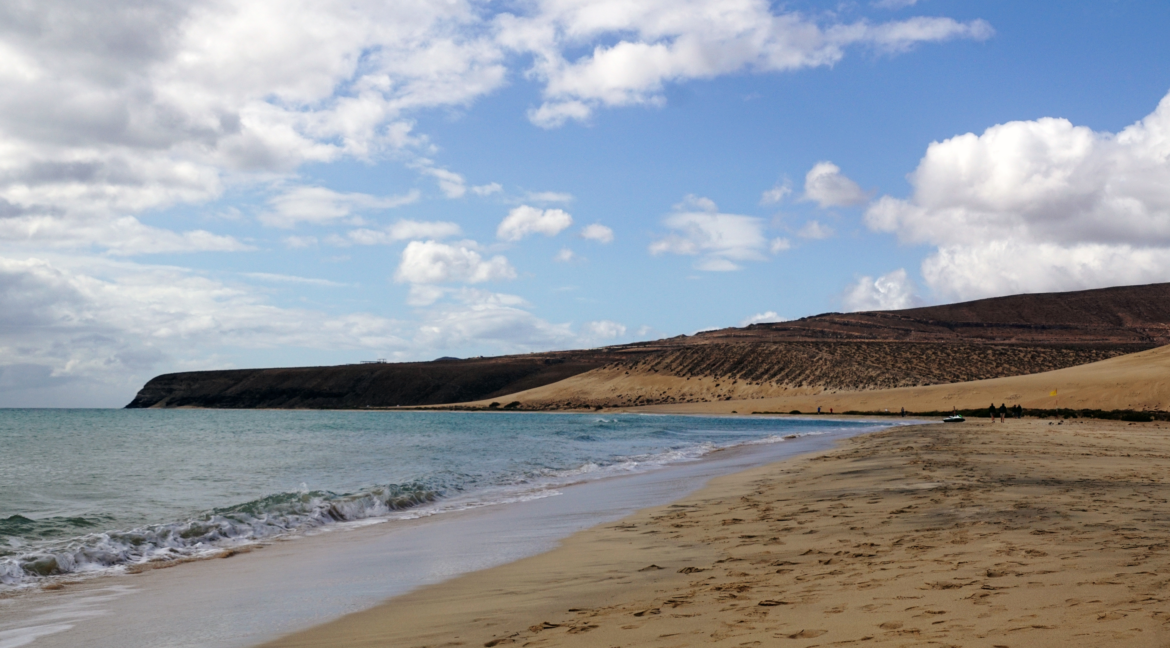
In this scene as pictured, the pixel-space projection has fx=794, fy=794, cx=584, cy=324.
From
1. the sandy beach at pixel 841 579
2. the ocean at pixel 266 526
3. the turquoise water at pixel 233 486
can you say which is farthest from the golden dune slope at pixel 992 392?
the sandy beach at pixel 841 579

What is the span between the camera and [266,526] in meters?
12.1

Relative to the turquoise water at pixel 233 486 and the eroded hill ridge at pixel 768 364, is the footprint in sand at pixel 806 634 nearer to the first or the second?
the turquoise water at pixel 233 486

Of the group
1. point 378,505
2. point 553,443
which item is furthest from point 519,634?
point 553,443

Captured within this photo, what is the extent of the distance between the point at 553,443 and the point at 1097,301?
505ft

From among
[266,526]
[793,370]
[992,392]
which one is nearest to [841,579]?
[266,526]

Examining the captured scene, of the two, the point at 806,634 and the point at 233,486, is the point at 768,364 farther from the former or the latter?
the point at 806,634

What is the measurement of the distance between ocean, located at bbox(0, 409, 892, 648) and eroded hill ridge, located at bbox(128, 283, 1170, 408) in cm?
7429

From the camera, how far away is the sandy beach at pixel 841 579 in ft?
14.9

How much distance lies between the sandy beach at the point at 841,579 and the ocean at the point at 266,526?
0.89 metres

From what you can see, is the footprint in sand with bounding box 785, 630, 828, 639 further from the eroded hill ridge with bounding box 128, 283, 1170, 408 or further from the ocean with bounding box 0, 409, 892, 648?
the eroded hill ridge with bounding box 128, 283, 1170, 408

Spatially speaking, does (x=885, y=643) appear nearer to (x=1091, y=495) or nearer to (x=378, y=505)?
(x=1091, y=495)

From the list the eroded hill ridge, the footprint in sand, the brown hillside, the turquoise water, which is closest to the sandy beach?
the footprint in sand

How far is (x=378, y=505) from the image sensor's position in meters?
14.4

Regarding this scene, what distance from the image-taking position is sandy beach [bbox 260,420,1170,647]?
4535 mm
